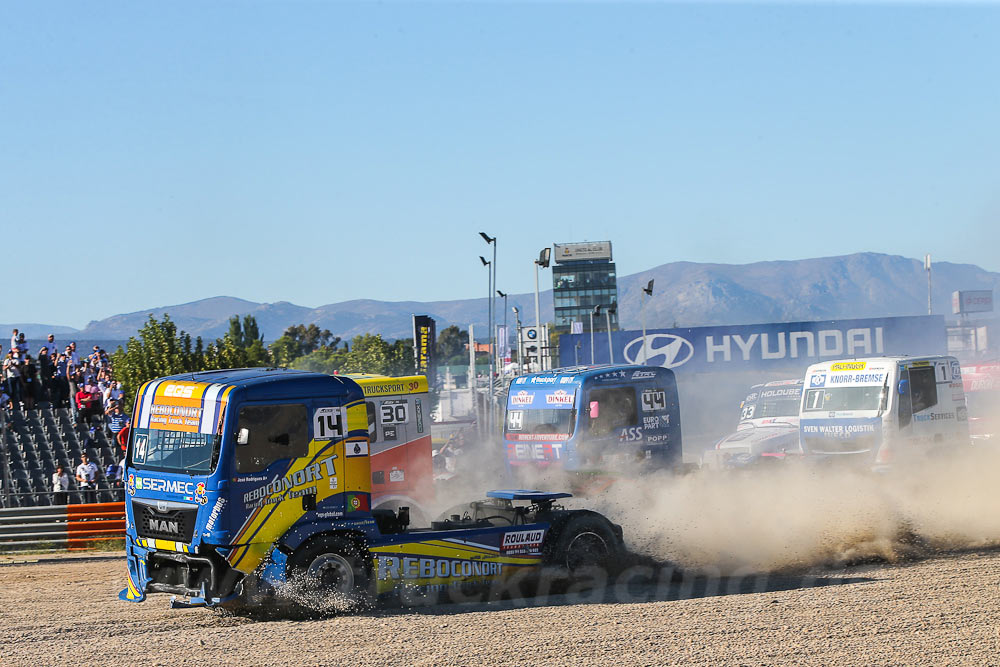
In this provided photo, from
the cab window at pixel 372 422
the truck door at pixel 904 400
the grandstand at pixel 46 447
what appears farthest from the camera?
the grandstand at pixel 46 447

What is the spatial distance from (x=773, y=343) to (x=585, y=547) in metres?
44.6

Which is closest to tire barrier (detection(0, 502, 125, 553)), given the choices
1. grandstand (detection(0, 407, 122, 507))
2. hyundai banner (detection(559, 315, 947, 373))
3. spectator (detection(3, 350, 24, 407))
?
grandstand (detection(0, 407, 122, 507))

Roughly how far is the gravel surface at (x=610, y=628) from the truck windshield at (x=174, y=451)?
1601 mm

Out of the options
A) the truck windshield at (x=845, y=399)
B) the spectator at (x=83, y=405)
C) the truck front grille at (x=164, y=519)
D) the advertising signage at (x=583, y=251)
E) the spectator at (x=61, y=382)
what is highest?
the advertising signage at (x=583, y=251)

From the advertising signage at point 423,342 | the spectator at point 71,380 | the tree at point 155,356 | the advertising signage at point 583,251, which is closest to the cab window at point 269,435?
the spectator at point 71,380

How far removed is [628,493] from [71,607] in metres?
9.76

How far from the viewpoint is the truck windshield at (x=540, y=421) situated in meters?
19.3

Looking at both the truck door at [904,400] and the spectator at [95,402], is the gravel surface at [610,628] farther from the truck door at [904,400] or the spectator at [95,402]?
the spectator at [95,402]

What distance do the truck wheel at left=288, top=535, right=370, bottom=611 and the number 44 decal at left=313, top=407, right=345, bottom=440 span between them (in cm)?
105

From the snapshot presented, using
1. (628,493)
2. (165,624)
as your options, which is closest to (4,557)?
(165,624)

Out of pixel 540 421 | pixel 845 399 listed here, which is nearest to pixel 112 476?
pixel 540 421

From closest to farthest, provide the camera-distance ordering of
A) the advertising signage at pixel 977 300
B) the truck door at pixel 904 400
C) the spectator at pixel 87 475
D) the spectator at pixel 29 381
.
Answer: the truck door at pixel 904 400 < the spectator at pixel 87 475 < the spectator at pixel 29 381 < the advertising signage at pixel 977 300

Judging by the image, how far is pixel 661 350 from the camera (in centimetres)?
5412

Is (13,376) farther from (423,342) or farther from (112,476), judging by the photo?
(423,342)
